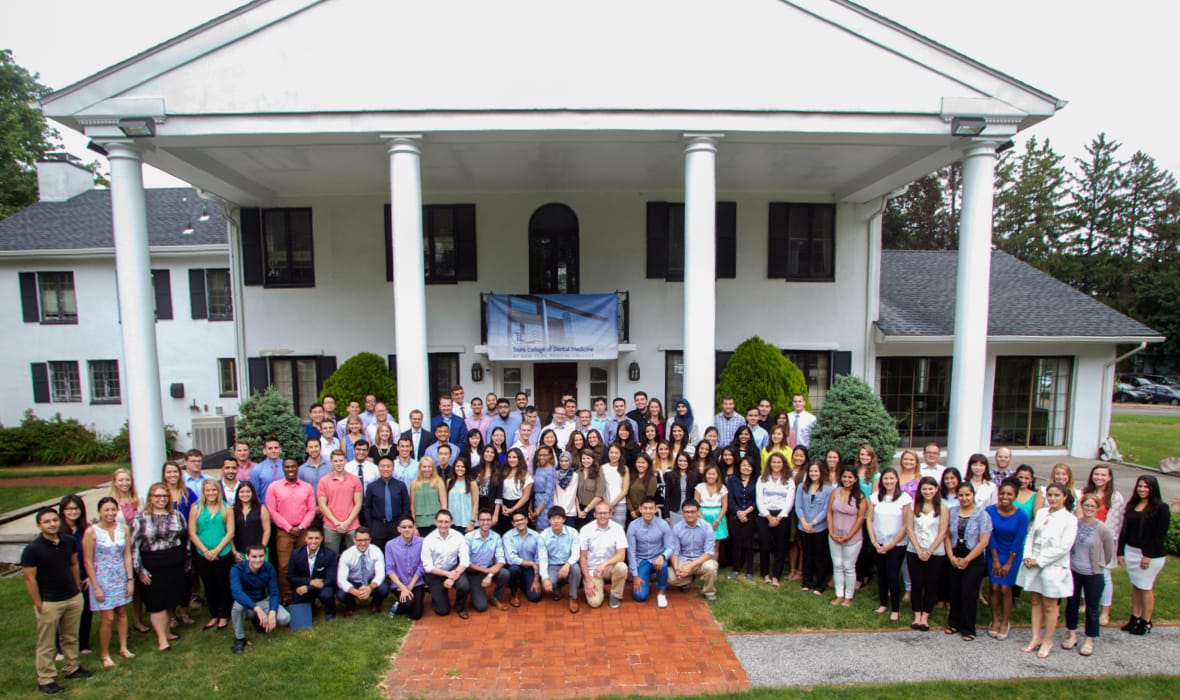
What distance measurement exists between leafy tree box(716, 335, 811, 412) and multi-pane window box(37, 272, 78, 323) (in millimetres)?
19390

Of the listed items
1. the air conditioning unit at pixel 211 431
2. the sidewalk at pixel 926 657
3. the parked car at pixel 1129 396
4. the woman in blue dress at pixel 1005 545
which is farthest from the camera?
the parked car at pixel 1129 396

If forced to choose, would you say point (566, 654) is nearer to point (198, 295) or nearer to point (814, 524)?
point (814, 524)

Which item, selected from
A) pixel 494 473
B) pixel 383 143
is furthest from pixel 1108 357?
pixel 383 143

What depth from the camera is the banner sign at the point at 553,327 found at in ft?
40.3

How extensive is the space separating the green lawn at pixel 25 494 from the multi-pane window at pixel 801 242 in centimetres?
1599

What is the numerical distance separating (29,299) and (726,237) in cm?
2022

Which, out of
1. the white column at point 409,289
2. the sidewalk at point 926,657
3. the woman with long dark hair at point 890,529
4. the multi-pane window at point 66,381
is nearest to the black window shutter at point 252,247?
the white column at point 409,289

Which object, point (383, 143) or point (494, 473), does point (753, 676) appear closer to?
point (494, 473)

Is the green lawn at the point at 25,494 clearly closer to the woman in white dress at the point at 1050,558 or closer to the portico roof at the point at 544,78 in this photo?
the portico roof at the point at 544,78

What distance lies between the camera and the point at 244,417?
944 centimetres

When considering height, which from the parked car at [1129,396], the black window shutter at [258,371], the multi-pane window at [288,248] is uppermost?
the multi-pane window at [288,248]

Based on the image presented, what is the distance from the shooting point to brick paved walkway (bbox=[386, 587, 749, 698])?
5.14 metres

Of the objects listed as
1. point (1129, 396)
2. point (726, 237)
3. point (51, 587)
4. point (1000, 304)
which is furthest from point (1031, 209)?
point (51, 587)

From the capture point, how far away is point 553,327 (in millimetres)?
12344
